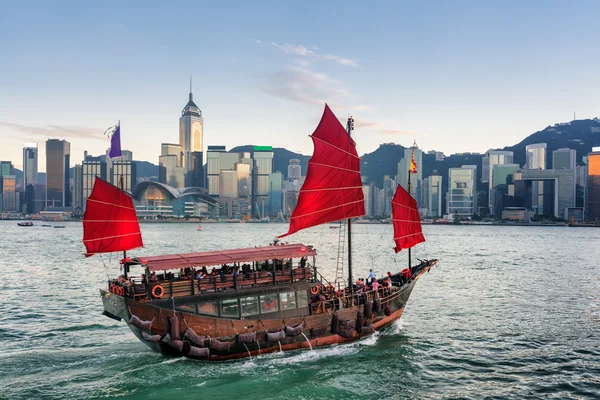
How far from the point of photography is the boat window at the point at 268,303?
64.8 feet

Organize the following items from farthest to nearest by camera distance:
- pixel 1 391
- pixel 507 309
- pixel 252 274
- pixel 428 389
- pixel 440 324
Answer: pixel 507 309, pixel 440 324, pixel 252 274, pixel 428 389, pixel 1 391

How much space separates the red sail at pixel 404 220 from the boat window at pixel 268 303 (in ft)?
40.3

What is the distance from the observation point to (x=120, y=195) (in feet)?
78.2

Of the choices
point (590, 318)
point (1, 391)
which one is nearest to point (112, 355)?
point (1, 391)

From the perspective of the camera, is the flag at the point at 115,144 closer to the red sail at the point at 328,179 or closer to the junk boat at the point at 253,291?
the junk boat at the point at 253,291

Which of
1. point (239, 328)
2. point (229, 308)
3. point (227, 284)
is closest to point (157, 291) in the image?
point (227, 284)

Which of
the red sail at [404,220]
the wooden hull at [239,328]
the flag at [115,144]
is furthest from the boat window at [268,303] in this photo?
the red sail at [404,220]

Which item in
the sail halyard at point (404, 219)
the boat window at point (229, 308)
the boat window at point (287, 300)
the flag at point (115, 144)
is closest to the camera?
the boat window at point (229, 308)

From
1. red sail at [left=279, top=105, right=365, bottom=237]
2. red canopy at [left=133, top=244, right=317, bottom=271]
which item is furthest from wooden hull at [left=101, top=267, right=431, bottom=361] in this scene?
red sail at [left=279, top=105, right=365, bottom=237]

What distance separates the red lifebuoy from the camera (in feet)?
59.0

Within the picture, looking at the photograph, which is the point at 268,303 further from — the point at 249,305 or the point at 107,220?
the point at 107,220

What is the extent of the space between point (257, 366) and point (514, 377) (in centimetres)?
989

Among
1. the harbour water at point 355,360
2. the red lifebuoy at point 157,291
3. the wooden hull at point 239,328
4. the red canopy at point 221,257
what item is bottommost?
the harbour water at point 355,360

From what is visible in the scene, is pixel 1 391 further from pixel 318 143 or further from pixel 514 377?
pixel 514 377
